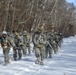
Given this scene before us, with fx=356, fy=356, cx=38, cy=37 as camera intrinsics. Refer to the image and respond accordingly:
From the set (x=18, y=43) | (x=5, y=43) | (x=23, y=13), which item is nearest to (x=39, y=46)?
(x=5, y=43)

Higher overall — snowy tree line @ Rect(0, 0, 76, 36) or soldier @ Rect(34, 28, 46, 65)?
snowy tree line @ Rect(0, 0, 76, 36)

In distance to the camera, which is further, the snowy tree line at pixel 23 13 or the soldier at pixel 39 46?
the snowy tree line at pixel 23 13

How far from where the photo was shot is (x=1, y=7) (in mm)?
39156

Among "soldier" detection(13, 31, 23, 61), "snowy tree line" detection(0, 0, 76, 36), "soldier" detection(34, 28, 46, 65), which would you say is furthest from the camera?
"snowy tree line" detection(0, 0, 76, 36)

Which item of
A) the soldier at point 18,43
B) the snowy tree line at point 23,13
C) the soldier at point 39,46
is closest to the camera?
the soldier at point 39,46

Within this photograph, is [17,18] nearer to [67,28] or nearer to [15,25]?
[15,25]

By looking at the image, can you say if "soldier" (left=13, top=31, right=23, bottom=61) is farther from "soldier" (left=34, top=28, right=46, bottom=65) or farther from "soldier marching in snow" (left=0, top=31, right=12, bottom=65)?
"soldier marching in snow" (left=0, top=31, right=12, bottom=65)

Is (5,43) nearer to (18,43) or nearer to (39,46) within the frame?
(39,46)

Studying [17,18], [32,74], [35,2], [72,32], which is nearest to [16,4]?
[17,18]

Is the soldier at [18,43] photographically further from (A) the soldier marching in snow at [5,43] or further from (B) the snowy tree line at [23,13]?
(B) the snowy tree line at [23,13]

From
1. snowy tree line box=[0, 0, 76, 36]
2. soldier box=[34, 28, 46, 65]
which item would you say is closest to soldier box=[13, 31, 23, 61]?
soldier box=[34, 28, 46, 65]

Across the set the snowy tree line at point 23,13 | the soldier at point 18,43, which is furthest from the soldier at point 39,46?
the snowy tree line at point 23,13

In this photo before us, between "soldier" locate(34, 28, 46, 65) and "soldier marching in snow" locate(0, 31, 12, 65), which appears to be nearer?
"soldier marching in snow" locate(0, 31, 12, 65)

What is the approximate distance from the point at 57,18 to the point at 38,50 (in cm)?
5763
